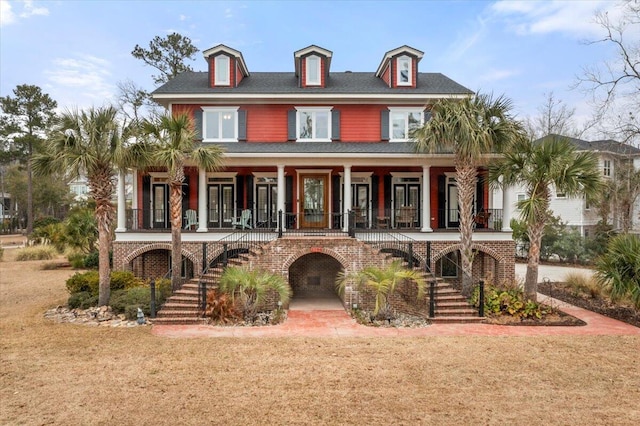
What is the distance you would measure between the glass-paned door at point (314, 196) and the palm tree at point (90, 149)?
8121 mm

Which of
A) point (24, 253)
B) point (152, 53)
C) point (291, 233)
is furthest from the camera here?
point (152, 53)

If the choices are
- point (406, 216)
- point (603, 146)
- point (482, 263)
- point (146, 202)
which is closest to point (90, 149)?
point (146, 202)

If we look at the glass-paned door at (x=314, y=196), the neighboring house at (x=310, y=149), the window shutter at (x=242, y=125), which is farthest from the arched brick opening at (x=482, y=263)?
the window shutter at (x=242, y=125)

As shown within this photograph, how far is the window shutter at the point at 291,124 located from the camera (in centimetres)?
1725

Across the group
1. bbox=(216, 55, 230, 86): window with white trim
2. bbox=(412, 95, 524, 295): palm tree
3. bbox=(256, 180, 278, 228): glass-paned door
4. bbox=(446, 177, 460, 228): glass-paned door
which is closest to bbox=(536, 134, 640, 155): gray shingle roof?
bbox=(446, 177, 460, 228): glass-paned door

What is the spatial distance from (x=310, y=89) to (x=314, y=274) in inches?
351

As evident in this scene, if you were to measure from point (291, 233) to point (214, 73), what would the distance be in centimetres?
911

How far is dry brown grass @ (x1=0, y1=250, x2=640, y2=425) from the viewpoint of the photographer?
547 centimetres

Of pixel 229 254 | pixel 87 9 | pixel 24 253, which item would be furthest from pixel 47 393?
pixel 24 253

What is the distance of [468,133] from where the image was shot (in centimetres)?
1157

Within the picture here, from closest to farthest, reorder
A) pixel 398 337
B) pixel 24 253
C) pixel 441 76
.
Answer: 1. pixel 398 337
2. pixel 441 76
3. pixel 24 253

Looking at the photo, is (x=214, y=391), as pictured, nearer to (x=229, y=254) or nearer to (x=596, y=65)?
(x=229, y=254)

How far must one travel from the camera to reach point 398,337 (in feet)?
30.9

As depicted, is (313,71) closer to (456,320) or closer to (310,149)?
(310,149)
